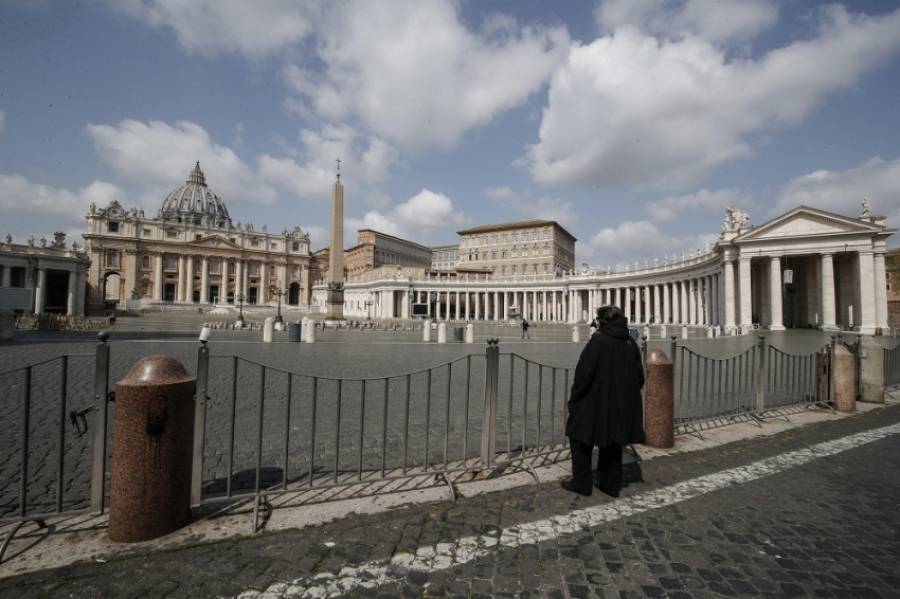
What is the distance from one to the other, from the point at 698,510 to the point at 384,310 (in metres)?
74.5

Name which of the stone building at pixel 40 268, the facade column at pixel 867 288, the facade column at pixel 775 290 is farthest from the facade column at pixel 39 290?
the facade column at pixel 867 288

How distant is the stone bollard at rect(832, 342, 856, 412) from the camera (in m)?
8.03

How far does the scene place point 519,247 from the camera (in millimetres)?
88875

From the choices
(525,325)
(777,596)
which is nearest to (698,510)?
(777,596)

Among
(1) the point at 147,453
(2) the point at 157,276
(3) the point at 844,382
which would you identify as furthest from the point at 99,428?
(2) the point at 157,276

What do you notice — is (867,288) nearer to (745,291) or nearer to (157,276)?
(745,291)

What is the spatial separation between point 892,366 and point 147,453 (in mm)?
16505

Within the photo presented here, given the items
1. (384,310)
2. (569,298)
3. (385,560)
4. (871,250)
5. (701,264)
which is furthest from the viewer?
(384,310)

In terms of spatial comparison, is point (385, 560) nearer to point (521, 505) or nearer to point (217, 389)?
point (521, 505)

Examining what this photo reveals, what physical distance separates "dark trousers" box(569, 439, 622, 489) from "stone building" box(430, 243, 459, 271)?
114 m

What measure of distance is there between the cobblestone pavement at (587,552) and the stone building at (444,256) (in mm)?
114756

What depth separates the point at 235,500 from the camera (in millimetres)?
3625

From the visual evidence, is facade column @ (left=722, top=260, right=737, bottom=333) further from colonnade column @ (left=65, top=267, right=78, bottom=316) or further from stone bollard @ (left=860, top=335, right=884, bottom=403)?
colonnade column @ (left=65, top=267, right=78, bottom=316)

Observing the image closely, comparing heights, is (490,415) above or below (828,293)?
below
